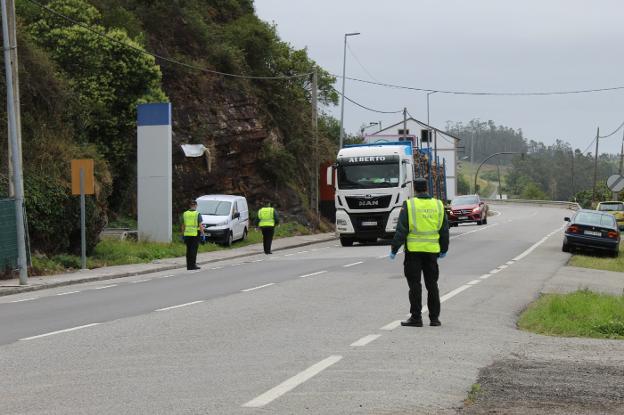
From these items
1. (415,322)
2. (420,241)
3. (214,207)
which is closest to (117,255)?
(214,207)

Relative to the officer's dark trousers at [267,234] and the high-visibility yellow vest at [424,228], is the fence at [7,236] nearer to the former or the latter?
the officer's dark trousers at [267,234]

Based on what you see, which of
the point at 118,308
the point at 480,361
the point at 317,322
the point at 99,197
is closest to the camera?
the point at 480,361

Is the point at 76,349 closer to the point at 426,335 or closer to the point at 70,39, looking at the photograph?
the point at 426,335

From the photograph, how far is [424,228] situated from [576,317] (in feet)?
9.13

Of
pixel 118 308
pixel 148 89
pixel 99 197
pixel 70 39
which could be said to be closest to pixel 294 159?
pixel 148 89

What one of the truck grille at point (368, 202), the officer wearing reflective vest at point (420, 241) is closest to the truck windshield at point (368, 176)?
the truck grille at point (368, 202)

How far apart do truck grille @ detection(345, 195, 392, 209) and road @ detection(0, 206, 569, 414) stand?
11.9 m

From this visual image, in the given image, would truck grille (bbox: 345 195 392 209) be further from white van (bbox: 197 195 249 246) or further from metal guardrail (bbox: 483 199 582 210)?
metal guardrail (bbox: 483 199 582 210)

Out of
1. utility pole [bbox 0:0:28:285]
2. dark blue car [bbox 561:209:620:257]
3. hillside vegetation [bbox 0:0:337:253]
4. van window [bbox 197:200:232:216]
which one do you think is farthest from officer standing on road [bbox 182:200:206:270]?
dark blue car [bbox 561:209:620:257]

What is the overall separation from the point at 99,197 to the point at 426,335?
18978 mm

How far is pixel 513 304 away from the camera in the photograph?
1509cm

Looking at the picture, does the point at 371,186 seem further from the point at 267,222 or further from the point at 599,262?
the point at 599,262

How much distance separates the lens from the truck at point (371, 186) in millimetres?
32281

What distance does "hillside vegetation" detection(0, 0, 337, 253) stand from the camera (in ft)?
88.6
